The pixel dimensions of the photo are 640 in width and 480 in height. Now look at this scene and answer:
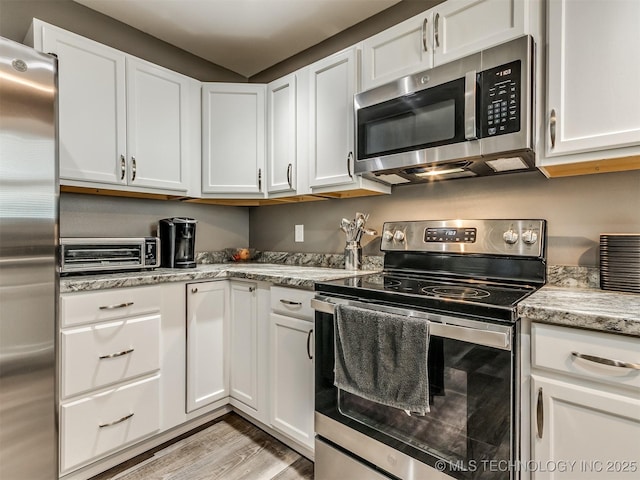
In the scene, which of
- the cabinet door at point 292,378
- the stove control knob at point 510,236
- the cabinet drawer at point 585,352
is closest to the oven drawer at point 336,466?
the cabinet door at point 292,378

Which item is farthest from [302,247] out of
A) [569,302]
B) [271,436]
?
[569,302]

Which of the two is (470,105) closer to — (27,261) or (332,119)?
(332,119)

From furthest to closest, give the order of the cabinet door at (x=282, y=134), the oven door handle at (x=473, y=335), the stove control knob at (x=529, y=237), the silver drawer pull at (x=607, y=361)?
the cabinet door at (x=282, y=134) → the stove control knob at (x=529, y=237) → the oven door handle at (x=473, y=335) → the silver drawer pull at (x=607, y=361)

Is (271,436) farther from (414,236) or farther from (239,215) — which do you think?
(239,215)

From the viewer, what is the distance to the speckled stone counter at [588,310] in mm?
921

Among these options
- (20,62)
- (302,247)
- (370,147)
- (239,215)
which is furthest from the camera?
(239,215)

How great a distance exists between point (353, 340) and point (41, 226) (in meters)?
1.27

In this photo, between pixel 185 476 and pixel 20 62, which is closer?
pixel 20 62

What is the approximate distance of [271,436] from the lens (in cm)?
199

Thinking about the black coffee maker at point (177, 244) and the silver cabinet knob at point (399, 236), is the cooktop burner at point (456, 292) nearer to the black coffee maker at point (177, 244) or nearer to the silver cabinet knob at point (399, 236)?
the silver cabinet knob at point (399, 236)

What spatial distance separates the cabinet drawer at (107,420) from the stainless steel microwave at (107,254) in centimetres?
62

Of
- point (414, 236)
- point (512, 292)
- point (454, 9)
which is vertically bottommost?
point (512, 292)

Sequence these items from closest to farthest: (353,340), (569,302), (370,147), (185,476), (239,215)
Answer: (569,302) < (353,340) < (185,476) < (370,147) < (239,215)

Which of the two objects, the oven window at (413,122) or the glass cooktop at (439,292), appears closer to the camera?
the glass cooktop at (439,292)
